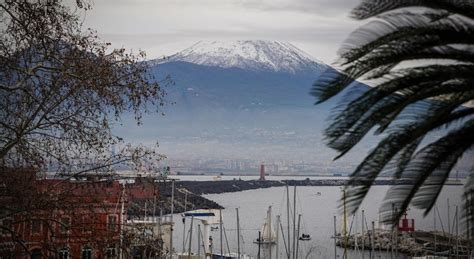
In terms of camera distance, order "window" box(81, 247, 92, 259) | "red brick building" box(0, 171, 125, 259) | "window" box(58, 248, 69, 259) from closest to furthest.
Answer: "red brick building" box(0, 171, 125, 259) < "window" box(58, 248, 69, 259) < "window" box(81, 247, 92, 259)

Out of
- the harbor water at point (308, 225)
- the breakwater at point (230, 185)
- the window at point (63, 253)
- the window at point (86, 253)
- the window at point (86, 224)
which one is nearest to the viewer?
the window at point (86, 224)

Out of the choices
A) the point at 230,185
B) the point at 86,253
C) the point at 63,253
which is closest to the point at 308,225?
the point at 86,253

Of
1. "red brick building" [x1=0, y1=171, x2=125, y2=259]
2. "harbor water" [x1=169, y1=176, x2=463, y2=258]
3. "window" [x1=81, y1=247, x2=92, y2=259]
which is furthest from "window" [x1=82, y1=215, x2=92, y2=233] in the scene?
"harbor water" [x1=169, y1=176, x2=463, y2=258]

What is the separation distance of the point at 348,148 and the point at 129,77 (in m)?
4.96

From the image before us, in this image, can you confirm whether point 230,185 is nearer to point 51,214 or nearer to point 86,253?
point 86,253

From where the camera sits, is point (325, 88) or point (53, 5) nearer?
point (325, 88)

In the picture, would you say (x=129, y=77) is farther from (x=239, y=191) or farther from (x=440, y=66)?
(x=239, y=191)

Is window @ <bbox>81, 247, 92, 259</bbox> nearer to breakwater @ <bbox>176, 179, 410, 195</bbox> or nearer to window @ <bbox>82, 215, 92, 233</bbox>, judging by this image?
window @ <bbox>82, 215, 92, 233</bbox>

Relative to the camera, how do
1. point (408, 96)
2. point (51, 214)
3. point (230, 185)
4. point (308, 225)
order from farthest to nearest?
point (230, 185) → point (308, 225) → point (51, 214) → point (408, 96)

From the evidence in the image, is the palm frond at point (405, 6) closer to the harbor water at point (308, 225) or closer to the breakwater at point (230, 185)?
the harbor water at point (308, 225)

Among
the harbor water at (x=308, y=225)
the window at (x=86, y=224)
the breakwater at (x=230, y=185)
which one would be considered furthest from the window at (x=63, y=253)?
the breakwater at (x=230, y=185)

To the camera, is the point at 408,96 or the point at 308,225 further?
the point at 308,225

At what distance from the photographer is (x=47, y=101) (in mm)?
10695

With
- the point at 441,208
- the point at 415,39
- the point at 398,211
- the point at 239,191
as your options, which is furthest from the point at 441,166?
the point at 239,191
